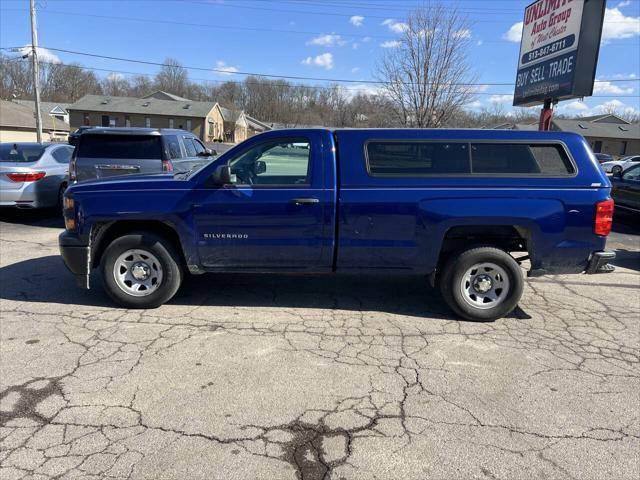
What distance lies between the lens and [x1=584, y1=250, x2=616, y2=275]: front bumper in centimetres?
464

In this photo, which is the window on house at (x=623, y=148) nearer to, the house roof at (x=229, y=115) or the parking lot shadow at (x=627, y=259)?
the house roof at (x=229, y=115)

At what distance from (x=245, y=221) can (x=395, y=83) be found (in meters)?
22.5

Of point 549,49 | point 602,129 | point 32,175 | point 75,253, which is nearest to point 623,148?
point 602,129

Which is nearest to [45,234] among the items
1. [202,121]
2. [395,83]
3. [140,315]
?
[140,315]

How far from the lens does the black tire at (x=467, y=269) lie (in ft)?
15.5

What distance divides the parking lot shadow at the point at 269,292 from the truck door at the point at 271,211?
644 millimetres

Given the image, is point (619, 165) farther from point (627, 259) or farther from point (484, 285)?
point (484, 285)

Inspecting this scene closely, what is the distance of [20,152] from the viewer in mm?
10391

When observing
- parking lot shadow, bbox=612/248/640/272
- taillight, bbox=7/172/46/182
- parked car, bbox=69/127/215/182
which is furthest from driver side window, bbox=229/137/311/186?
taillight, bbox=7/172/46/182

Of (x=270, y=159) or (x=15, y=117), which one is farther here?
(x=15, y=117)

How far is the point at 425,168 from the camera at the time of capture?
472cm

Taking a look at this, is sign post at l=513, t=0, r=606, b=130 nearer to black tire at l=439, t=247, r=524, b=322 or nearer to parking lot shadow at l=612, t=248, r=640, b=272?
parking lot shadow at l=612, t=248, r=640, b=272

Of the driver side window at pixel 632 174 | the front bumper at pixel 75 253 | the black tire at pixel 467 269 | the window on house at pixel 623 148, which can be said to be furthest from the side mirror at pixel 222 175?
the window on house at pixel 623 148

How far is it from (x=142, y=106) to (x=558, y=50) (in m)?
66.0
